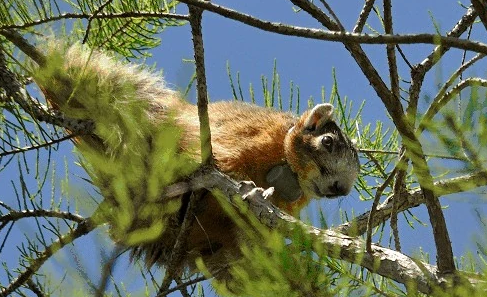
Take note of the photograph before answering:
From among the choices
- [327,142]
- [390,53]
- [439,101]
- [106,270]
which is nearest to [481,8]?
[439,101]

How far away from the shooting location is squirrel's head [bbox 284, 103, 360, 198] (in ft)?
10.1

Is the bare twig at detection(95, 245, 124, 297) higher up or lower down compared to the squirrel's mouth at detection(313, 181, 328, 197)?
lower down

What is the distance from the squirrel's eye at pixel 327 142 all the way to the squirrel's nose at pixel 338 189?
0.19 metres

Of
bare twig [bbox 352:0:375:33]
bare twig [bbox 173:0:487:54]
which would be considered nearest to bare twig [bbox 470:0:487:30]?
bare twig [bbox 173:0:487:54]

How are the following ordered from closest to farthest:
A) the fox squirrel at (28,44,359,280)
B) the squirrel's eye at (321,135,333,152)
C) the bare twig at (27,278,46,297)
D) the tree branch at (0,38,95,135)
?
the tree branch at (0,38,95,135) → the bare twig at (27,278,46,297) → the fox squirrel at (28,44,359,280) → the squirrel's eye at (321,135,333,152)

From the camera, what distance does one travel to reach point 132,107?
1898mm

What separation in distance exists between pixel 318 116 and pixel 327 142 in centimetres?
15

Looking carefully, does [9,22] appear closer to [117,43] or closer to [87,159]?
[87,159]

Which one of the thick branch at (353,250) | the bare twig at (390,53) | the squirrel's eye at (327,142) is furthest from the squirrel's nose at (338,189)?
the bare twig at (390,53)

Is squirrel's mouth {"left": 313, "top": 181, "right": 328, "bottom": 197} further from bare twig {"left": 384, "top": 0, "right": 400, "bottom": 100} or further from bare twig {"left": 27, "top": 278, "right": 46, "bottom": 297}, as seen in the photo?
bare twig {"left": 27, "top": 278, "right": 46, "bottom": 297}

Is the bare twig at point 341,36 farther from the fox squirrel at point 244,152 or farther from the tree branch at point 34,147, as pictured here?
the fox squirrel at point 244,152

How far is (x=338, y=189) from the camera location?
305cm

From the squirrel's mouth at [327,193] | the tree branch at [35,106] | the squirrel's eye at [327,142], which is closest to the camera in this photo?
the tree branch at [35,106]

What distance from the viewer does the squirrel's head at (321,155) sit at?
307 cm
